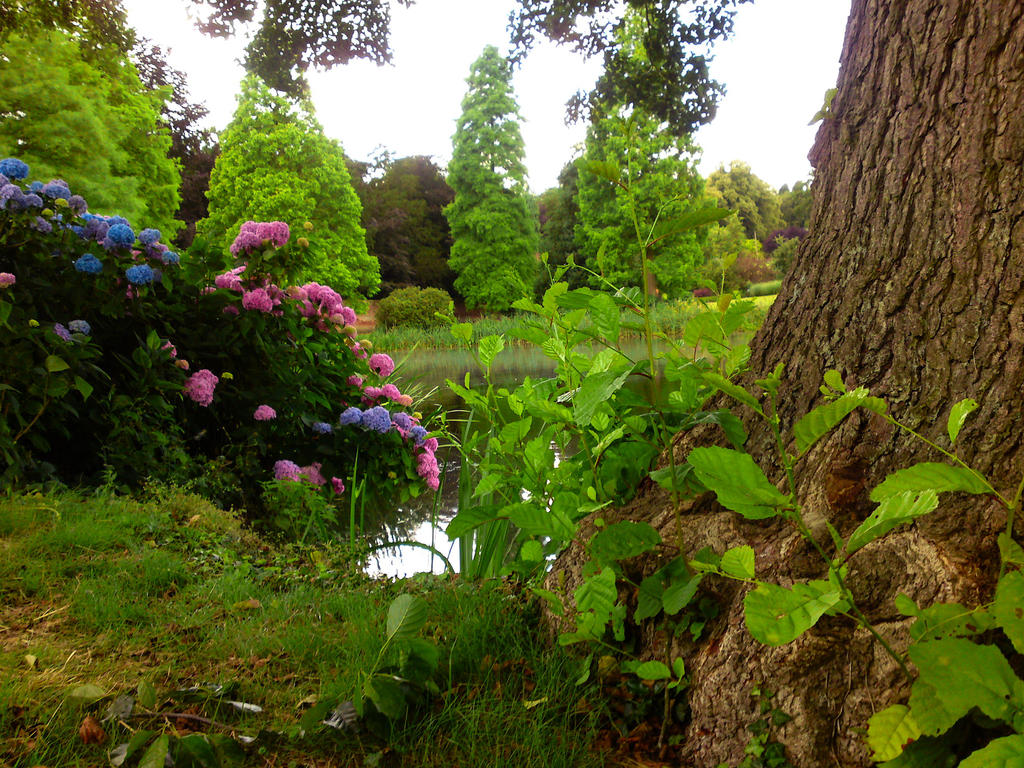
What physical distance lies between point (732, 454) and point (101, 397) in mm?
3096

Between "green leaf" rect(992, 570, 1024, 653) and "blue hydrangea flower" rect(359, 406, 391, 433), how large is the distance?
3.11m

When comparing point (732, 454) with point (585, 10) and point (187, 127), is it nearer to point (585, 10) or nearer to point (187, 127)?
point (585, 10)

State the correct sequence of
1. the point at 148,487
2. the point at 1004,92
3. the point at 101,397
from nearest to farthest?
the point at 1004,92 → the point at 148,487 → the point at 101,397

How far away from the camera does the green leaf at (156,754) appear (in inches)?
39.5

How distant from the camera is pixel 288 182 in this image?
20.9m

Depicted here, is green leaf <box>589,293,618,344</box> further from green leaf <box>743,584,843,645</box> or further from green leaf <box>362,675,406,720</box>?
green leaf <box>362,675,406,720</box>

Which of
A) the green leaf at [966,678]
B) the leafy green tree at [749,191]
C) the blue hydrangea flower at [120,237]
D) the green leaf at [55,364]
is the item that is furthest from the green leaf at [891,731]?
the leafy green tree at [749,191]

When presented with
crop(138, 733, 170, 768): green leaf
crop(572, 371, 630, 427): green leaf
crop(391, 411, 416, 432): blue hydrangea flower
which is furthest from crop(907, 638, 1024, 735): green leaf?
crop(391, 411, 416, 432): blue hydrangea flower

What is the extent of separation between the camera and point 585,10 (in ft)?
14.6

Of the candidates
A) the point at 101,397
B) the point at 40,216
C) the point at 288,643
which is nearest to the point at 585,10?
the point at 40,216

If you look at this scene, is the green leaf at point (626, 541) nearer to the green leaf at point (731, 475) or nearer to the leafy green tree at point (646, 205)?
the green leaf at point (731, 475)

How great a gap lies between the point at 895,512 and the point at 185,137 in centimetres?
2704

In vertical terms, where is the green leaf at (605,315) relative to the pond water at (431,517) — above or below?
above

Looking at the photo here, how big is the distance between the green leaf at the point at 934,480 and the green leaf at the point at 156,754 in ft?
3.61
